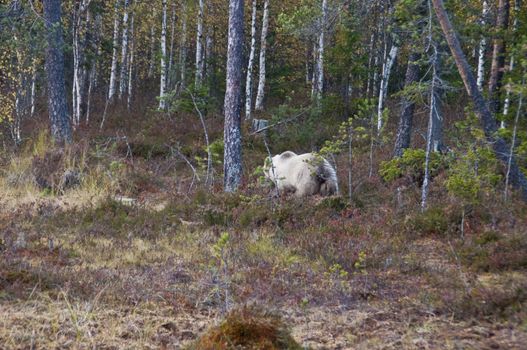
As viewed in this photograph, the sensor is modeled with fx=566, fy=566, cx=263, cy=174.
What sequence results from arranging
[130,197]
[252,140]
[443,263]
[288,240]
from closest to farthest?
[443,263] → [288,240] → [130,197] → [252,140]

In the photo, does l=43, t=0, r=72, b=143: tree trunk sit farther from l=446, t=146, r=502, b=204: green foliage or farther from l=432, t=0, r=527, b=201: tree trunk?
l=446, t=146, r=502, b=204: green foliage

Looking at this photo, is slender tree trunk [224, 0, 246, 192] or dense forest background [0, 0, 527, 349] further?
slender tree trunk [224, 0, 246, 192]

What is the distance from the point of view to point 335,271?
6418 millimetres

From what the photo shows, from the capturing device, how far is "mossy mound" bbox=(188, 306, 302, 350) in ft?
13.6

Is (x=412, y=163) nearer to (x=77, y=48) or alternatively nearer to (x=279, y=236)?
(x=279, y=236)

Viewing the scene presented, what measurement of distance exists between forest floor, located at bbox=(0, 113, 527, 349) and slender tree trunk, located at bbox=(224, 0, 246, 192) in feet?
1.92

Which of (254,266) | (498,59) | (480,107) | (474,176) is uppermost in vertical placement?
(498,59)

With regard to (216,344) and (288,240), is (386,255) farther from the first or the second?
(216,344)

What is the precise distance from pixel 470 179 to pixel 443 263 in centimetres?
187

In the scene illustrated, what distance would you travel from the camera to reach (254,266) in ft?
22.7

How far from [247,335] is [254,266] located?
2689mm

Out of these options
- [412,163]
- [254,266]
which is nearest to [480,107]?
[412,163]

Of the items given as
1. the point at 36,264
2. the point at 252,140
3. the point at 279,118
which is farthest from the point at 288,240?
the point at 252,140

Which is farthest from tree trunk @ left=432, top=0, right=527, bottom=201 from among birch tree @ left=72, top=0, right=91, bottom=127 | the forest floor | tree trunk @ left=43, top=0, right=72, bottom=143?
birch tree @ left=72, top=0, right=91, bottom=127
